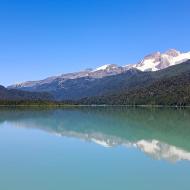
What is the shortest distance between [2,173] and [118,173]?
8.31m

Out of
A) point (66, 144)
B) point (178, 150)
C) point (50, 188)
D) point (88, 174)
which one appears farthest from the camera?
point (66, 144)

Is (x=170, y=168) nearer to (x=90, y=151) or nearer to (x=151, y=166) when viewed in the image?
(x=151, y=166)

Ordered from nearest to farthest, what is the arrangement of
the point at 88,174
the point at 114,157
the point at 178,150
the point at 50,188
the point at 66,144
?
the point at 50,188, the point at 88,174, the point at 114,157, the point at 178,150, the point at 66,144

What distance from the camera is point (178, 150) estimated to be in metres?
41.4

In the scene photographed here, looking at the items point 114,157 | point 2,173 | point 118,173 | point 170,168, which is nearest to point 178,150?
point 114,157

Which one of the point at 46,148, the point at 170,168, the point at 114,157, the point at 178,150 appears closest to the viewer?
the point at 170,168

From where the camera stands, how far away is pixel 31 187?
2505 cm

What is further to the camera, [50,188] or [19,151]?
[19,151]

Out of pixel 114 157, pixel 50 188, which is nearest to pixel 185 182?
pixel 50 188

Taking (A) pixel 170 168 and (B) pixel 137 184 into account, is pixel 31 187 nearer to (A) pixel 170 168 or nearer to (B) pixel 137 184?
(B) pixel 137 184

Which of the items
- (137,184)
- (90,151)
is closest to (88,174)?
(137,184)

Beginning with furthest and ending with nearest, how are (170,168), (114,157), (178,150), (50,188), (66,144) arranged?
(66,144) < (178,150) < (114,157) < (170,168) < (50,188)

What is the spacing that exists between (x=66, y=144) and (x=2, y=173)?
20283mm

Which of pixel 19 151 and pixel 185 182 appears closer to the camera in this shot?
pixel 185 182
